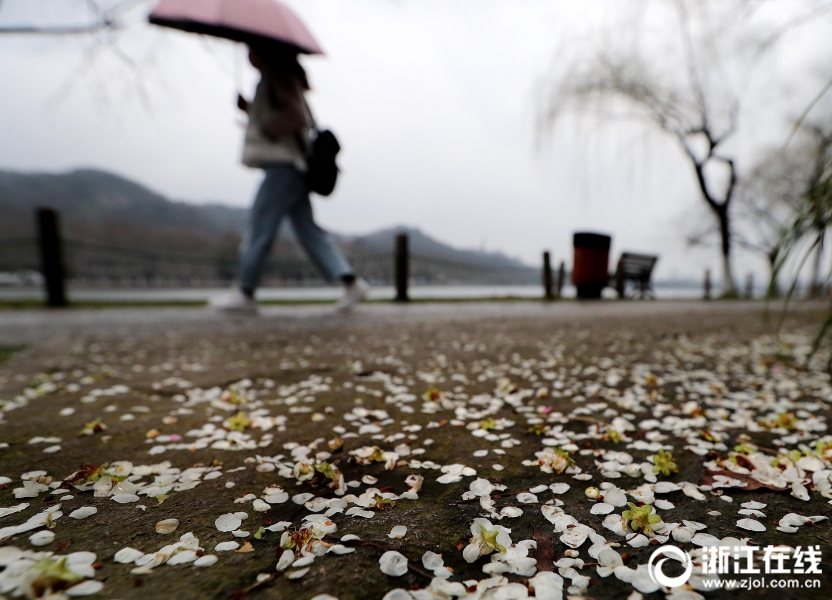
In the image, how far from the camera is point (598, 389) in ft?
5.49

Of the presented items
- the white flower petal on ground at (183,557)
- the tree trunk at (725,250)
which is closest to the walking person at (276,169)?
the white flower petal on ground at (183,557)

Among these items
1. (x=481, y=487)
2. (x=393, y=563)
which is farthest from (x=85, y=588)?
(x=481, y=487)

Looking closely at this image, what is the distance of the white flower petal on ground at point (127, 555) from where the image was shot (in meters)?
0.65

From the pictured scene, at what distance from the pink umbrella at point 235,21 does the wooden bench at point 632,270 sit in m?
9.80

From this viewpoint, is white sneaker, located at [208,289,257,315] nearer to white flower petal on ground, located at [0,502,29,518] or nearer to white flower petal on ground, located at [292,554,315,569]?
white flower petal on ground, located at [0,502,29,518]

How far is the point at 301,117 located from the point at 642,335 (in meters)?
3.37

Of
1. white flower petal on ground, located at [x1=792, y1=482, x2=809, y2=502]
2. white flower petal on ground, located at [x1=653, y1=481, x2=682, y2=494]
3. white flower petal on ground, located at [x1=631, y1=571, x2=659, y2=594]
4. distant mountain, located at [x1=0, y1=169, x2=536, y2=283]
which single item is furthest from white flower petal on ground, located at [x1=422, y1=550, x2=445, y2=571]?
distant mountain, located at [x1=0, y1=169, x2=536, y2=283]

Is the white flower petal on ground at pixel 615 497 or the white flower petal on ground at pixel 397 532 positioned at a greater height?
the white flower petal on ground at pixel 615 497

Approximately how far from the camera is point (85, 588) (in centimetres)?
58

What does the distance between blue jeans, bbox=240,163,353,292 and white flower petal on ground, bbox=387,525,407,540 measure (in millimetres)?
3591

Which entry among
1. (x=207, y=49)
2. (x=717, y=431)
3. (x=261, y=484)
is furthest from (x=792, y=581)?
(x=207, y=49)

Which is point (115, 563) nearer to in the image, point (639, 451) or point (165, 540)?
point (165, 540)

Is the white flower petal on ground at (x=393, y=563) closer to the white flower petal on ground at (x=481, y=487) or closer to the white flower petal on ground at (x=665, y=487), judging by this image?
the white flower petal on ground at (x=481, y=487)

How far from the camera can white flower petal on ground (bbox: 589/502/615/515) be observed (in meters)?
0.83
